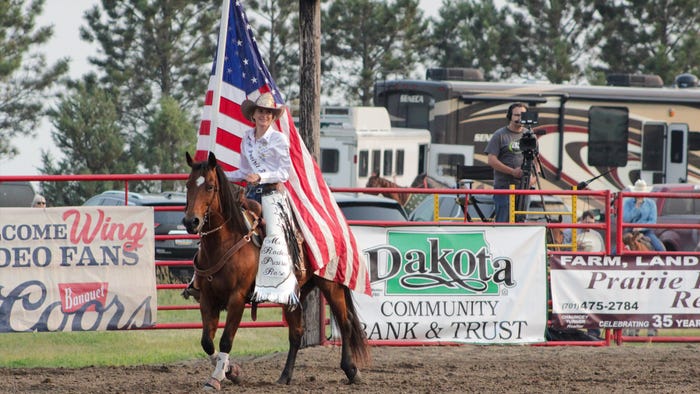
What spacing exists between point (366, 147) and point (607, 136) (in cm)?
522

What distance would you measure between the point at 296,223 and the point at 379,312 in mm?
2360

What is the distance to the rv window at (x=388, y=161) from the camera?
87.1 feet

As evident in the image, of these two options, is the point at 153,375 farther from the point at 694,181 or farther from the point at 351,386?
the point at 694,181

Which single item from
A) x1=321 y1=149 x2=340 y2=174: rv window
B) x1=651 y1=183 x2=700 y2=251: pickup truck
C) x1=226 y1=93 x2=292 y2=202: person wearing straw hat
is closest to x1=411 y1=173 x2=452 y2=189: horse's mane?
x1=321 y1=149 x2=340 y2=174: rv window

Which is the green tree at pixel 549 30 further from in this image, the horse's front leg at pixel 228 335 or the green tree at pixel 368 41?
the horse's front leg at pixel 228 335

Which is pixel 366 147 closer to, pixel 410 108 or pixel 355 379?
pixel 410 108

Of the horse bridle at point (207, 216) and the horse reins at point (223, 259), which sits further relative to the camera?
the horse reins at point (223, 259)

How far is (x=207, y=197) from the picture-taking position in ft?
29.5

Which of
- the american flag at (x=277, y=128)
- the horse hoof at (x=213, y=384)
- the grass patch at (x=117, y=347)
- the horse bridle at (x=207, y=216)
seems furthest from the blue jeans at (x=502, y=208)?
the horse hoof at (x=213, y=384)

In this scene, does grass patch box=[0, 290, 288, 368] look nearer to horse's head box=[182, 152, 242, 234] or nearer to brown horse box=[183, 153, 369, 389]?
brown horse box=[183, 153, 369, 389]

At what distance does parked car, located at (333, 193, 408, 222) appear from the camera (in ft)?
52.9

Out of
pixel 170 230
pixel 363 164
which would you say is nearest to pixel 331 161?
pixel 363 164

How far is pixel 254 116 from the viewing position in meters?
9.66

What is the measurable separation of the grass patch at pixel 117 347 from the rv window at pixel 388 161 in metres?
12.3
